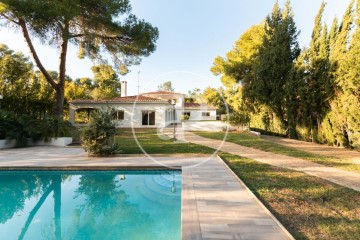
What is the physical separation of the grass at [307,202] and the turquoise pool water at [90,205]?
6.47 feet

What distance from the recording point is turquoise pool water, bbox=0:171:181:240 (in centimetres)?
446

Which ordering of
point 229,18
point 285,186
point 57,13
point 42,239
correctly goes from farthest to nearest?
point 229,18, point 57,13, point 285,186, point 42,239

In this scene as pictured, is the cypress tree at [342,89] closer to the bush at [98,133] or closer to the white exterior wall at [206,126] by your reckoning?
the bush at [98,133]

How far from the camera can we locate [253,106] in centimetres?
2267

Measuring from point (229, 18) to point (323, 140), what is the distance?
1213cm

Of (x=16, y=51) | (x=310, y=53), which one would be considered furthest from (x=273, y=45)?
(x=16, y=51)

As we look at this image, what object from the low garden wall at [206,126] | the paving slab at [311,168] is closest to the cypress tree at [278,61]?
the low garden wall at [206,126]

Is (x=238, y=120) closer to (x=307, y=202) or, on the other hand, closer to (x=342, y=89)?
(x=342, y=89)

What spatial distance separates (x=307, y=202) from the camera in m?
5.01

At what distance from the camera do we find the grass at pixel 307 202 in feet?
12.5

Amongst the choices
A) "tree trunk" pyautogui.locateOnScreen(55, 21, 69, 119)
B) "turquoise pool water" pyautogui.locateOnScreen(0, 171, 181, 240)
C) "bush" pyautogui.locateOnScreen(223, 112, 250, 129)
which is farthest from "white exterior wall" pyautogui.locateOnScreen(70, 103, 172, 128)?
"turquoise pool water" pyautogui.locateOnScreen(0, 171, 181, 240)

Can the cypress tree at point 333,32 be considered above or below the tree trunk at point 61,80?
above

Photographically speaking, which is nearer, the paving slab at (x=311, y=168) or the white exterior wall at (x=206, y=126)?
the paving slab at (x=311, y=168)

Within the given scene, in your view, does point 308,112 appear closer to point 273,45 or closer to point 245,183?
point 273,45
